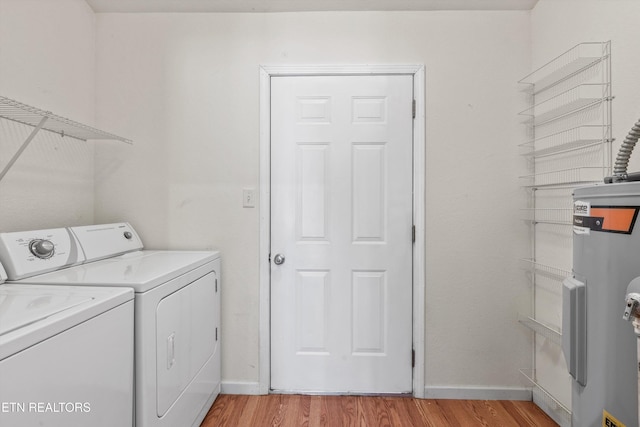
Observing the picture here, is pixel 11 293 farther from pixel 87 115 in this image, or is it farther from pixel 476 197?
pixel 476 197

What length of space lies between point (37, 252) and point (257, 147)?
3.93 feet

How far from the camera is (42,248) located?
4.46 feet

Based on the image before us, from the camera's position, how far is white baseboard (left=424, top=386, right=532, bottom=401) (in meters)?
1.95

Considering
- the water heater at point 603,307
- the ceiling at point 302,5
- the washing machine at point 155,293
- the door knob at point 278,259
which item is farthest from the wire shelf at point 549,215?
the washing machine at point 155,293

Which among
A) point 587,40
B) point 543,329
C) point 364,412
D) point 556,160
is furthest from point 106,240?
point 587,40

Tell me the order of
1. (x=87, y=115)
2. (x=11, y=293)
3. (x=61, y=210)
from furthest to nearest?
(x=87, y=115) < (x=61, y=210) < (x=11, y=293)

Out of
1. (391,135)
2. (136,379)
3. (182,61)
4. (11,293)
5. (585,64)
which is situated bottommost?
(136,379)

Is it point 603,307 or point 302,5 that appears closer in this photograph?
point 603,307

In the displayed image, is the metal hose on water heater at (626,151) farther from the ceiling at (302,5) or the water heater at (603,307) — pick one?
the ceiling at (302,5)

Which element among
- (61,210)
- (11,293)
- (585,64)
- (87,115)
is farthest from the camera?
(87,115)

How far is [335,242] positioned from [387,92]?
100 centimetres

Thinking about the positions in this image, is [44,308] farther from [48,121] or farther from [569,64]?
[569,64]

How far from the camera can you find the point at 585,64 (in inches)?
60.6

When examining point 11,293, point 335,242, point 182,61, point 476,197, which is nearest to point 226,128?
point 182,61
